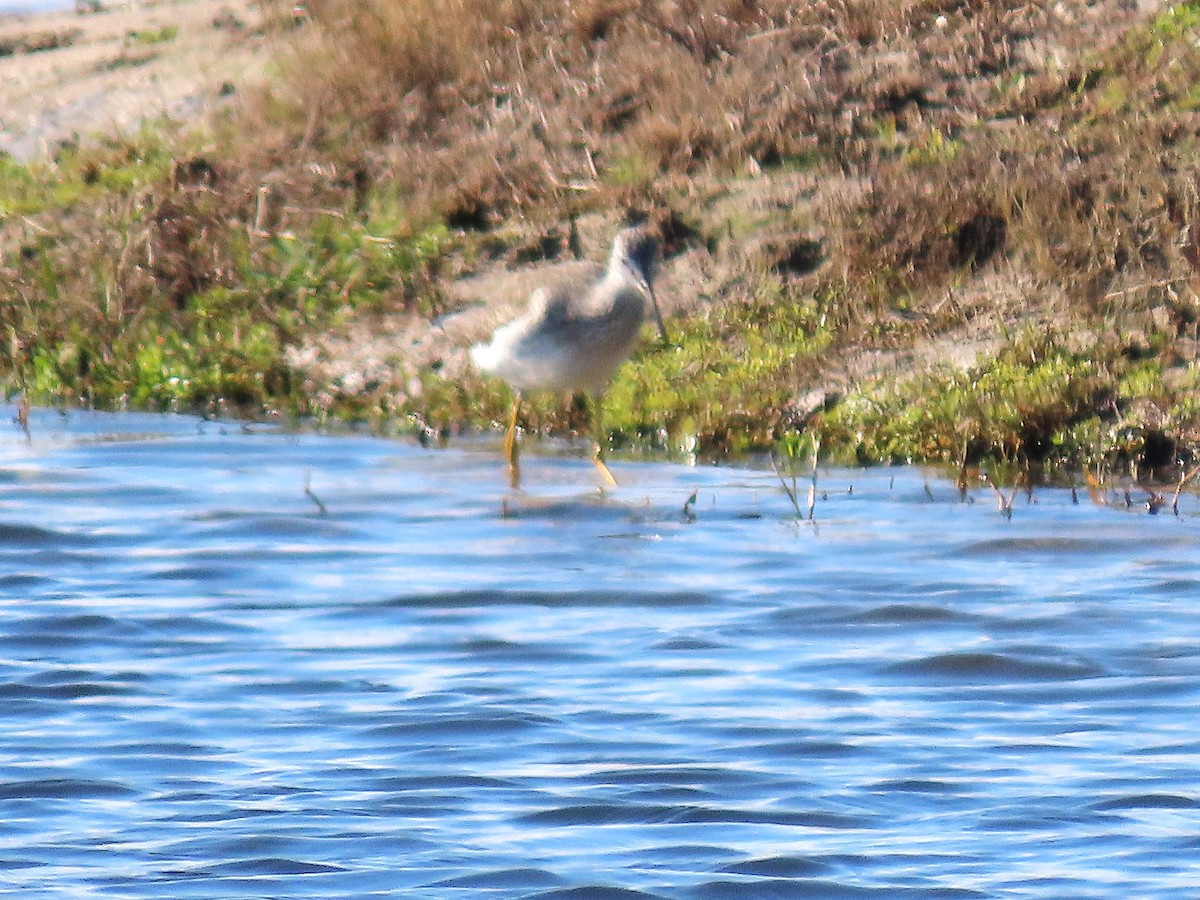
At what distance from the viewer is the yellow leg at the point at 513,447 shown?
10531 millimetres

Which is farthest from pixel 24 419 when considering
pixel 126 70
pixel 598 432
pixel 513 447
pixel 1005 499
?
pixel 126 70

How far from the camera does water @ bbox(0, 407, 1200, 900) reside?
5.43 meters

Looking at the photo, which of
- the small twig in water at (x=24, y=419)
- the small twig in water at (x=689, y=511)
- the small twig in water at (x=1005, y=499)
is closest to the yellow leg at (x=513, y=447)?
the small twig in water at (x=689, y=511)

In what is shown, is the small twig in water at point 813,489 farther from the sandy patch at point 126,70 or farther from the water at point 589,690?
the sandy patch at point 126,70

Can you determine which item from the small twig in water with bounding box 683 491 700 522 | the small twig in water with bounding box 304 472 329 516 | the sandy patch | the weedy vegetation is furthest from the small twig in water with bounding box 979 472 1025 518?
the sandy patch

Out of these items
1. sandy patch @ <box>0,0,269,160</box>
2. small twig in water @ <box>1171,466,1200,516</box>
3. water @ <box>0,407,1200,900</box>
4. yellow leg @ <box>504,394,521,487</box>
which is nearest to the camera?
water @ <box>0,407,1200,900</box>

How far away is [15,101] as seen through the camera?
1691 cm

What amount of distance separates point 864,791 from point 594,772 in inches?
27.1

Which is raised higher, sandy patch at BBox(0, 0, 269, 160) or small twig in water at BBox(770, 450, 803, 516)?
sandy patch at BBox(0, 0, 269, 160)

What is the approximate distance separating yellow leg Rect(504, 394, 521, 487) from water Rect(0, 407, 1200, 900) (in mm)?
111

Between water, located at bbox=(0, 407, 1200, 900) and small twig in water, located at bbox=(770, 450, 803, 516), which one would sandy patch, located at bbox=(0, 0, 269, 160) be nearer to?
water, located at bbox=(0, 407, 1200, 900)

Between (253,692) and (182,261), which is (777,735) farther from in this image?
(182,261)

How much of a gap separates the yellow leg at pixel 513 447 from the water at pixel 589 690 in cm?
11

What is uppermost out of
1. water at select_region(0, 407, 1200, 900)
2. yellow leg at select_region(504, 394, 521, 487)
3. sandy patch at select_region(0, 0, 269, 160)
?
sandy patch at select_region(0, 0, 269, 160)
